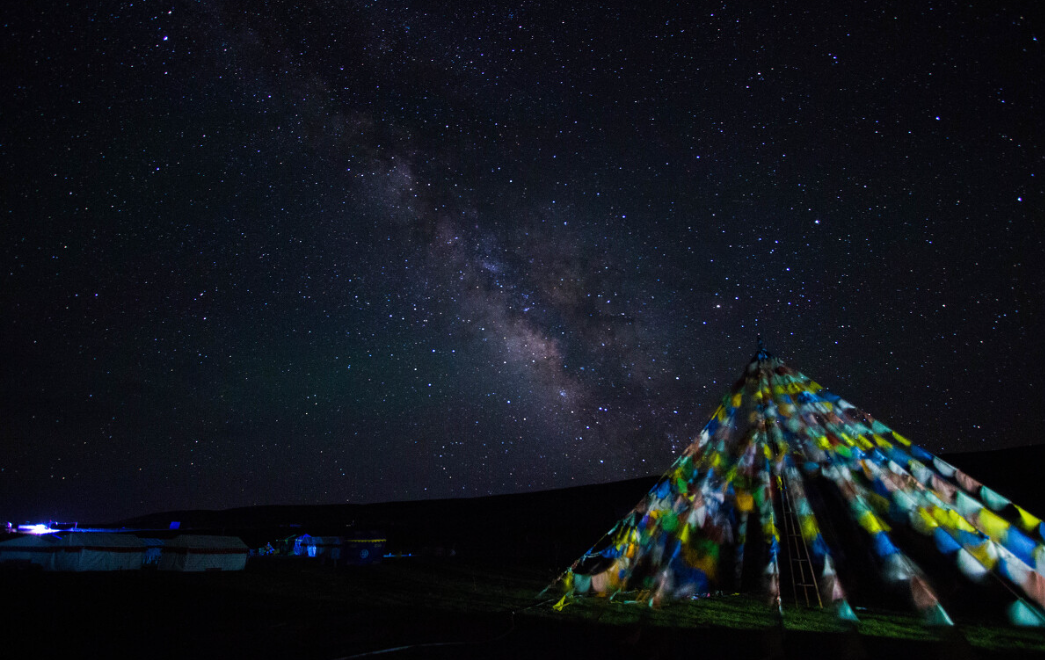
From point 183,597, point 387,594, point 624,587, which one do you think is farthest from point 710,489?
point 183,597

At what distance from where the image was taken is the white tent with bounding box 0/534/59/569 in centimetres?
1741

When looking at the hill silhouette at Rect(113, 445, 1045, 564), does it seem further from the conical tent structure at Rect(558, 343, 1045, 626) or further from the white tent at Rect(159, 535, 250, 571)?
the conical tent structure at Rect(558, 343, 1045, 626)

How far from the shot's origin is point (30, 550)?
17.8m

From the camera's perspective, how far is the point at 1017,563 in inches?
181

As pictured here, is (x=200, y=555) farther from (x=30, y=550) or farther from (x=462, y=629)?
(x=462, y=629)

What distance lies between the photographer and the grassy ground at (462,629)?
5082 millimetres

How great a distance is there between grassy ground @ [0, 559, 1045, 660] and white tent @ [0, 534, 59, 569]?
1080 cm

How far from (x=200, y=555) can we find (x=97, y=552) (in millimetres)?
3648

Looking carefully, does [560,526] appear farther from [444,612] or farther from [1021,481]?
[444,612]

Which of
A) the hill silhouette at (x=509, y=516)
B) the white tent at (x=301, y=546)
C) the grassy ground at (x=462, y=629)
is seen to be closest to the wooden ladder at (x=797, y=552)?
the grassy ground at (x=462, y=629)

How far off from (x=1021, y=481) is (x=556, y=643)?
1045 inches

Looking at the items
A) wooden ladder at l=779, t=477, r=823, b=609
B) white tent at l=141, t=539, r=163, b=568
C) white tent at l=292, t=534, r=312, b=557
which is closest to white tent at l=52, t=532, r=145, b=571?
white tent at l=141, t=539, r=163, b=568

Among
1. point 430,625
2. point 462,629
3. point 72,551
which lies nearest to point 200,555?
point 72,551

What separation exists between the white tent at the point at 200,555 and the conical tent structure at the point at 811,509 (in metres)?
17.5
